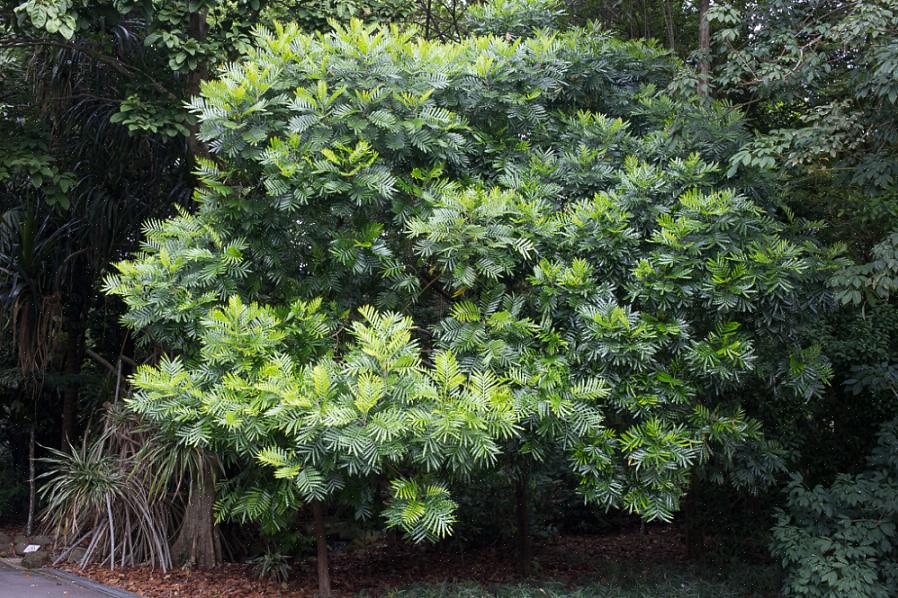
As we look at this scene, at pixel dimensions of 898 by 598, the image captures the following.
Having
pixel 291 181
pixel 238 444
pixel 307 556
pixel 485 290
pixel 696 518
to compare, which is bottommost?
pixel 307 556

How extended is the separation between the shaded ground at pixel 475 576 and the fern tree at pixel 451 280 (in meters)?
1.71

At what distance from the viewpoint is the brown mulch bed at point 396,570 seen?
6.98 metres

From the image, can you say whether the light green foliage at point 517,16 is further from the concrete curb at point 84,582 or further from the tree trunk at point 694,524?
the concrete curb at point 84,582

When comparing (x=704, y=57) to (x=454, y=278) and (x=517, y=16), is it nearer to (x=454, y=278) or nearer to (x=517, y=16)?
(x=517, y=16)

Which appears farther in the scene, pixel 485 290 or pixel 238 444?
pixel 485 290

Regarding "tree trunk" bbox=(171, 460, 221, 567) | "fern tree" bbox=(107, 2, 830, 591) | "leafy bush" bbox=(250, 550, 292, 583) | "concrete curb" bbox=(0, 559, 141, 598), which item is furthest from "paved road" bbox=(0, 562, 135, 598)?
"fern tree" bbox=(107, 2, 830, 591)

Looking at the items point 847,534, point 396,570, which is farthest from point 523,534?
point 847,534

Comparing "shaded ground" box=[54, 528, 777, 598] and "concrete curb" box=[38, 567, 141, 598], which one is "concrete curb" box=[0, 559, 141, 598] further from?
"shaded ground" box=[54, 528, 777, 598]

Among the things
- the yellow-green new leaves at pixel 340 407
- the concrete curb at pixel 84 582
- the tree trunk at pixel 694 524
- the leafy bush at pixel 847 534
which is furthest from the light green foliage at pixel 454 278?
the tree trunk at pixel 694 524

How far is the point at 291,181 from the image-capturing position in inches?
190

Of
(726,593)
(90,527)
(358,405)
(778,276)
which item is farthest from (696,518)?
(90,527)

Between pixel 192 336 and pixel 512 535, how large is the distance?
4.56m

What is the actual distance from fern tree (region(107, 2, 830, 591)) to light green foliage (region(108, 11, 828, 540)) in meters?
0.02

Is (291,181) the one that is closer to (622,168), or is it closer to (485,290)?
(485,290)
